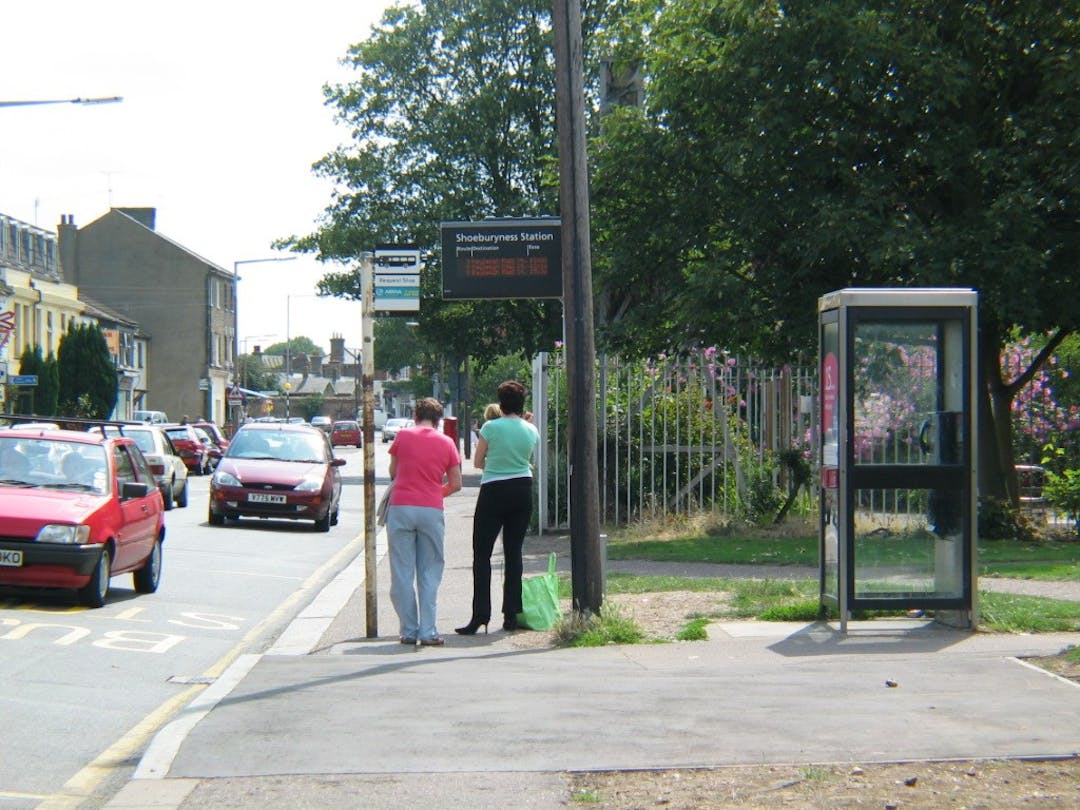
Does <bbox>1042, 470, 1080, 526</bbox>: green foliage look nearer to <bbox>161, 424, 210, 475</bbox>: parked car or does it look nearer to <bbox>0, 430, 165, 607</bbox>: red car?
<bbox>0, 430, 165, 607</bbox>: red car

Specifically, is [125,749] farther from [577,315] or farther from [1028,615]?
[1028,615]

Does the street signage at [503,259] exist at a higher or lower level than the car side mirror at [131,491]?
higher

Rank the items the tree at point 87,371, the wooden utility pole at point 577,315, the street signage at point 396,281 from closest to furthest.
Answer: the wooden utility pole at point 577,315 < the street signage at point 396,281 < the tree at point 87,371

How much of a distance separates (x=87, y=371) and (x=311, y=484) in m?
38.8

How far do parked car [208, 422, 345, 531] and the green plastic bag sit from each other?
12478 mm

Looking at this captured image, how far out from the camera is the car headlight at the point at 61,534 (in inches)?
469

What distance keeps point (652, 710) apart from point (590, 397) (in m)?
3.81

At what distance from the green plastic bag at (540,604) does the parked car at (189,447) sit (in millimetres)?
35601

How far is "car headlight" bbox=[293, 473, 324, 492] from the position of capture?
23.1 metres

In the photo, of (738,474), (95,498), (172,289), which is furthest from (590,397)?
(172,289)

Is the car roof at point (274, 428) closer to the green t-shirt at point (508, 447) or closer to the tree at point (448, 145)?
the green t-shirt at point (508, 447)

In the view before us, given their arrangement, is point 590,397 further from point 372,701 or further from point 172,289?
point 172,289

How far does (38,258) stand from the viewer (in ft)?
225

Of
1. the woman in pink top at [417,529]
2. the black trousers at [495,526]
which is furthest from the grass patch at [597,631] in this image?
the woman in pink top at [417,529]
